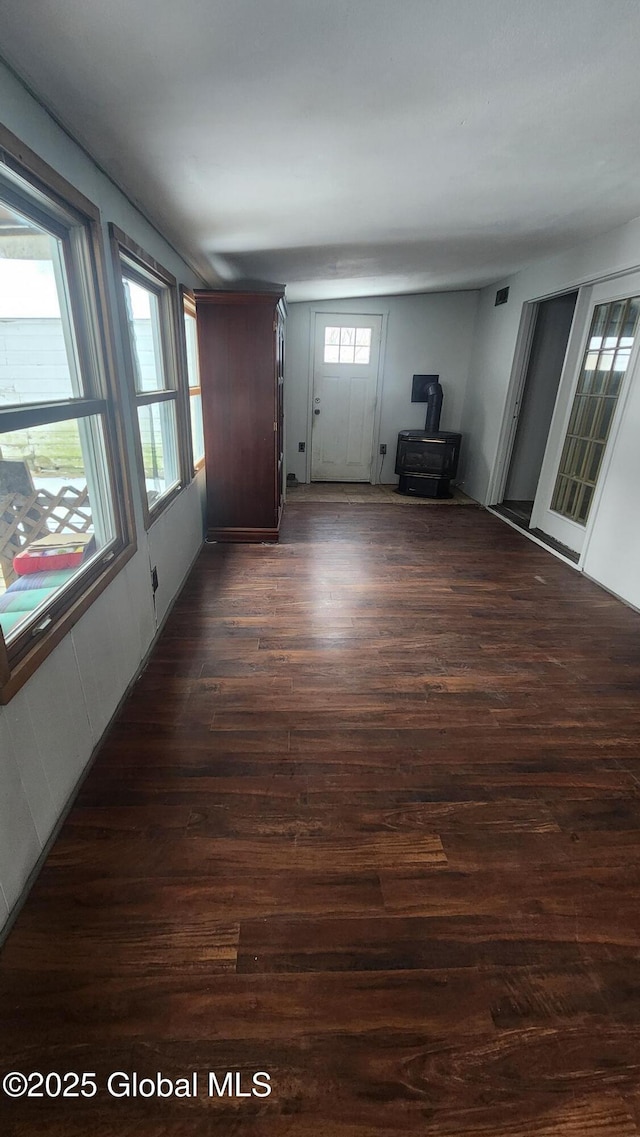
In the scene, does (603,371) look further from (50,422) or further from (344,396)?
(50,422)

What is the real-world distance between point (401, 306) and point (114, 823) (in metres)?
6.00

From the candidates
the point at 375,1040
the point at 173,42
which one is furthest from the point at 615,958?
the point at 173,42

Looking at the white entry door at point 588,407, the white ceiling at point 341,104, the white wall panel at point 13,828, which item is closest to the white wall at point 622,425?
the white entry door at point 588,407

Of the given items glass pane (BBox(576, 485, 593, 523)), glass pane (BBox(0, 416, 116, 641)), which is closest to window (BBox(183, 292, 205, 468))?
glass pane (BBox(0, 416, 116, 641))

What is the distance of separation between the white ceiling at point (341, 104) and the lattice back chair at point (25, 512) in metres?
1.00

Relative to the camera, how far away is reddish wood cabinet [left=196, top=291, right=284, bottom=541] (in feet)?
11.4

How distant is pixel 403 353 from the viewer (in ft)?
19.3

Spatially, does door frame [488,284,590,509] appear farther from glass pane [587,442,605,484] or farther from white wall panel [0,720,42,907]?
white wall panel [0,720,42,907]

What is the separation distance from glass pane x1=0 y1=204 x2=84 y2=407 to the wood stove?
4.49 meters

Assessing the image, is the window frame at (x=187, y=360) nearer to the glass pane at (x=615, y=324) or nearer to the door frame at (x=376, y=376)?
the door frame at (x=376, y=376)

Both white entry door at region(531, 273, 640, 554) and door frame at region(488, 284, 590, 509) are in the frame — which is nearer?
white entry door at region(531, 273, 640, 554)

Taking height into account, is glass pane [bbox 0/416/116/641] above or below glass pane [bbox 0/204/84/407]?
below

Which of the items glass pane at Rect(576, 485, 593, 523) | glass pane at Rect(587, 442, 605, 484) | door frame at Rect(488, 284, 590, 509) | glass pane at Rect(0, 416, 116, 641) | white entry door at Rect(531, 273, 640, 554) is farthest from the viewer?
door frame at Rect(488, 284, 590, 509)

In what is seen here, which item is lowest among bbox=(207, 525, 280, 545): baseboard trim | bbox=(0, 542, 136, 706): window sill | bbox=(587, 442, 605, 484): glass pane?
bbox=(207, 525, 280, 545): baseboard trim
